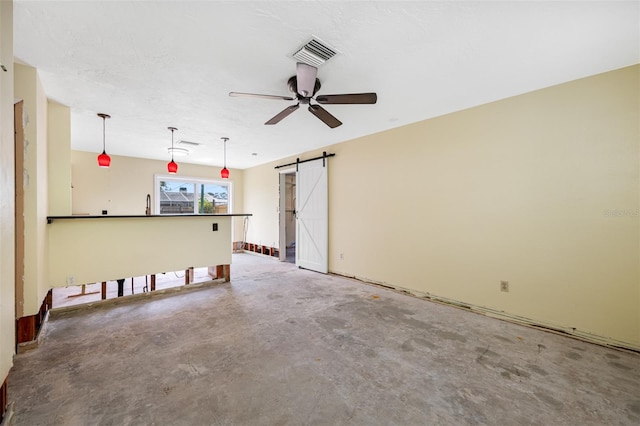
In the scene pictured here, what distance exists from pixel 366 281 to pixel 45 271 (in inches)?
168

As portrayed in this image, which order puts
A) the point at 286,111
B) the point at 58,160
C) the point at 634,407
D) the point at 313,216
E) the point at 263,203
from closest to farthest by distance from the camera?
the point at 634,407, the point at 286,111, the point at 58,160, the point at 313,216, the point at 263,203

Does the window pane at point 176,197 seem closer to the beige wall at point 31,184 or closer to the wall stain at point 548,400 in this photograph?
the beige wall at point 31,184

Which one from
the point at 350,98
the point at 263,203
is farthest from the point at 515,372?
the point at 263,203

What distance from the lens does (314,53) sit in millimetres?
2098

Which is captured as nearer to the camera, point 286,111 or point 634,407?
point 634,407

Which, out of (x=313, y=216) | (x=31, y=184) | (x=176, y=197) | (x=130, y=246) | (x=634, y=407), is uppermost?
(x=176, y=197)

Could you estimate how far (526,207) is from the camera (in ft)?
9.30

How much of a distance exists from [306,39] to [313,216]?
3733 mm

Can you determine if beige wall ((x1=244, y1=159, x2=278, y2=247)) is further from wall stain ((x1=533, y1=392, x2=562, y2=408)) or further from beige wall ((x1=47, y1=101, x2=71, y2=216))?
wall stain ((x1=533, y1=392, x2=562, y2=408))

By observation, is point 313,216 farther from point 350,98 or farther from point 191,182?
point 191,182

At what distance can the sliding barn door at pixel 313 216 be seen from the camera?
16.8 feet

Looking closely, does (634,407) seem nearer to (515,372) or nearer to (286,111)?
(515,372)

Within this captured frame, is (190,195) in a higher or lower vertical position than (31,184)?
higher

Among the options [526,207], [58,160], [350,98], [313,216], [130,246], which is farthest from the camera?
[313,216]
